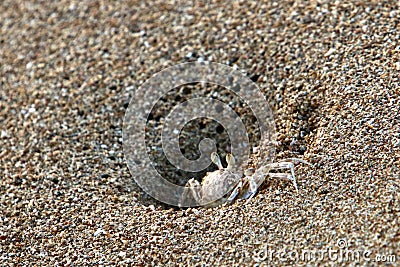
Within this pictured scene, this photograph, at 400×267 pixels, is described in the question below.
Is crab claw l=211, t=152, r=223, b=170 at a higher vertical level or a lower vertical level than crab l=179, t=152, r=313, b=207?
higher

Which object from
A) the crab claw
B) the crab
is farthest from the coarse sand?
the crab claw

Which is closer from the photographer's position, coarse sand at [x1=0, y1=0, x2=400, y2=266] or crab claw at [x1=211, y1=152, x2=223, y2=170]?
coarse sand at [x1=0, y1=0, x2=400, y2=266]

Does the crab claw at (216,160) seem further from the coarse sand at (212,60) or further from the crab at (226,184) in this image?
the coarse sand at (212,60)

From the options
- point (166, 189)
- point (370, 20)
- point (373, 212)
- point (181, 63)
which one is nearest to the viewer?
point (373, 212)

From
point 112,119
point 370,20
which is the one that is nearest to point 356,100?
point 370,20

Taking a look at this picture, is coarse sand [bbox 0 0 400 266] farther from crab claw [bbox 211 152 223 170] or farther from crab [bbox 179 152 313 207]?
crab claw [bbox 211 152 223 170]

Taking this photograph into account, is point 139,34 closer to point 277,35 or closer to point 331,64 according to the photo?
point 277,35

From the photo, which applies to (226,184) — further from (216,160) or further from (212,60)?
(212,60)
